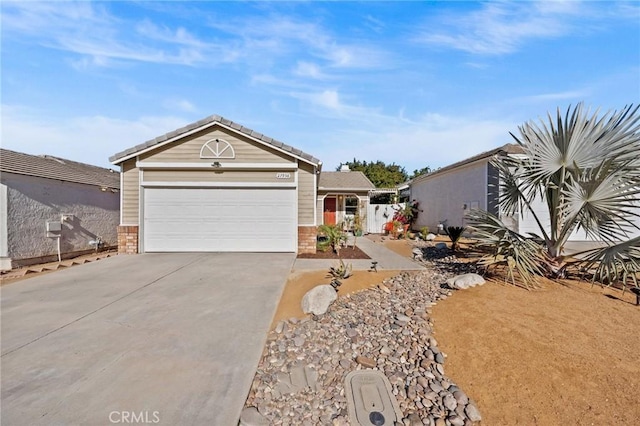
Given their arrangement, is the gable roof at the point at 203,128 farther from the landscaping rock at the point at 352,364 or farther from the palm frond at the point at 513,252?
the landscaping rock at the point at 352,364

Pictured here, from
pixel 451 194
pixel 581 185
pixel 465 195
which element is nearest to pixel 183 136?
pixel 581 185

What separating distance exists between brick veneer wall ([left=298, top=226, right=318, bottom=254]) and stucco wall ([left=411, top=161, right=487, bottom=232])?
7799mm

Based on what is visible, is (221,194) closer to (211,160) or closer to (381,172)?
(211,160)

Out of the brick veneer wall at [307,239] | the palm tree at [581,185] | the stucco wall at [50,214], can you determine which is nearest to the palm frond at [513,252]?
the palm tree at [581,185]

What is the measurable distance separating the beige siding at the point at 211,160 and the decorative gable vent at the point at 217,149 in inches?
4.0

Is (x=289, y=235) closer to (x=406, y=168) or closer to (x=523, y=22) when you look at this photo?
(x=523, y=22)

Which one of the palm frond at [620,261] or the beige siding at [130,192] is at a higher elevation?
the beige siding at [130,192]

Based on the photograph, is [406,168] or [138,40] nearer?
[138,40]

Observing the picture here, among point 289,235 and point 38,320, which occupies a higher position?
point 289,235

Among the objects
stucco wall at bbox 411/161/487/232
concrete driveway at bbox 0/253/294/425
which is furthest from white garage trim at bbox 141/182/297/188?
stucco wall at bbox 411/161/487/232

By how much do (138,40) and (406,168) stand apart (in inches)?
1369

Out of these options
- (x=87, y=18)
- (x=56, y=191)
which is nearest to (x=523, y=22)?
(x=87, y=18)

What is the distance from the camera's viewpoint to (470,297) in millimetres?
4637

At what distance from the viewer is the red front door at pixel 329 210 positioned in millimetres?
18078
